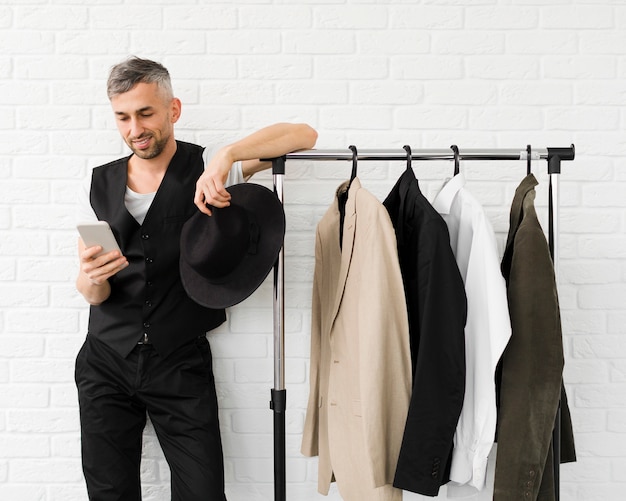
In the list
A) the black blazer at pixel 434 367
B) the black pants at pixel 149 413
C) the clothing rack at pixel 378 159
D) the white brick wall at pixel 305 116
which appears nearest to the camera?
the black blazer at pixel 434 367

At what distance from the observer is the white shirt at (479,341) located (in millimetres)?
1607

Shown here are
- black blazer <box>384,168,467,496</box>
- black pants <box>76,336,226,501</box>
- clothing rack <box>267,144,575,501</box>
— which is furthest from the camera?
black pants <box>76,336,226,501</box>

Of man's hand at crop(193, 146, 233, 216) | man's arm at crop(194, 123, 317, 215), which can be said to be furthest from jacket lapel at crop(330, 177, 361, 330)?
man's hand at crop(193, 146, 233, 216)

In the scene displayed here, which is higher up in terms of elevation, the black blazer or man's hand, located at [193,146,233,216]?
man's hand, located at [193,146,233,216]

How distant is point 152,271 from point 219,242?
12.7 inches

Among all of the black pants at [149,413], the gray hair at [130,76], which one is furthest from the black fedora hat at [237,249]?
the gray hair at [130,76]

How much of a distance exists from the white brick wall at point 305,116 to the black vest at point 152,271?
249mm

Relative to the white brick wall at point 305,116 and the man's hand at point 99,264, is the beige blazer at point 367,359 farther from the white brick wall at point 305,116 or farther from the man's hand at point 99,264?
the man's hand at point 99,264

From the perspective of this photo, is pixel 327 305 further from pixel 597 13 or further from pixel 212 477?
pixel 597 13

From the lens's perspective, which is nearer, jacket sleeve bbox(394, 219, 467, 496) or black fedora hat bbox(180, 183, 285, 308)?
jacket sleeve bbox(394, 219, 467, 496)

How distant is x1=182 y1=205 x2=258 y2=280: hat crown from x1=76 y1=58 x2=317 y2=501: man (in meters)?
0.15

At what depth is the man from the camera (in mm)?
1836

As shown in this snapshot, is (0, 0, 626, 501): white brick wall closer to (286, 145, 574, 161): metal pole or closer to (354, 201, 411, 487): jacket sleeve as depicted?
(286, 145, 574, 161): metal pole

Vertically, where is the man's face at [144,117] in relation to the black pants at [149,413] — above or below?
above
